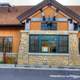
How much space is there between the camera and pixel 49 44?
30.9 meters

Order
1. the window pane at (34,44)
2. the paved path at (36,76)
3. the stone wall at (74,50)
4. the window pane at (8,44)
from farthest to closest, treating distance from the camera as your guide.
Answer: the window pane at (8,44), the window pane at (34,44), the stone wall at (74,50), the paved path at (36,76)

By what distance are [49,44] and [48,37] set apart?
68 cm

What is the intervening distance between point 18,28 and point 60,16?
4.96 meters

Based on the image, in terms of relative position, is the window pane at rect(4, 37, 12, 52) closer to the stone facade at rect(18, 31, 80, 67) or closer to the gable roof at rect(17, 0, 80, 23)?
the stone facade at rect(18, 31, 80, 67)

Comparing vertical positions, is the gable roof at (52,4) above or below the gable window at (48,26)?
above

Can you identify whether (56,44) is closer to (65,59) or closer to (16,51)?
(65,59)

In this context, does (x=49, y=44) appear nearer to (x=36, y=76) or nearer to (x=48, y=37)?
(x=48, y=37)

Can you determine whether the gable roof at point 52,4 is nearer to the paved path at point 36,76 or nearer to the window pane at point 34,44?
the window pane at point 34,44

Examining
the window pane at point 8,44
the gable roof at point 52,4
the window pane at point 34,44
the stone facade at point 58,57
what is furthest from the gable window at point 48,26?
the window pane at point 8,44

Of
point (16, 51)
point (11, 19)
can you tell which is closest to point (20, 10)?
point (11, 19)

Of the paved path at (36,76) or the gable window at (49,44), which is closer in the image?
the paved path at (36,76)

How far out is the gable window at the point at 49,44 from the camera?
1207 inches

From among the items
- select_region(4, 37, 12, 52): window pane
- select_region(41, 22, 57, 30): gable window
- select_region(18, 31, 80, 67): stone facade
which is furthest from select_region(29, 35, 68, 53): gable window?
select_region(4, 37, 12, 52): window pane

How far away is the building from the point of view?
3044 centimetres
